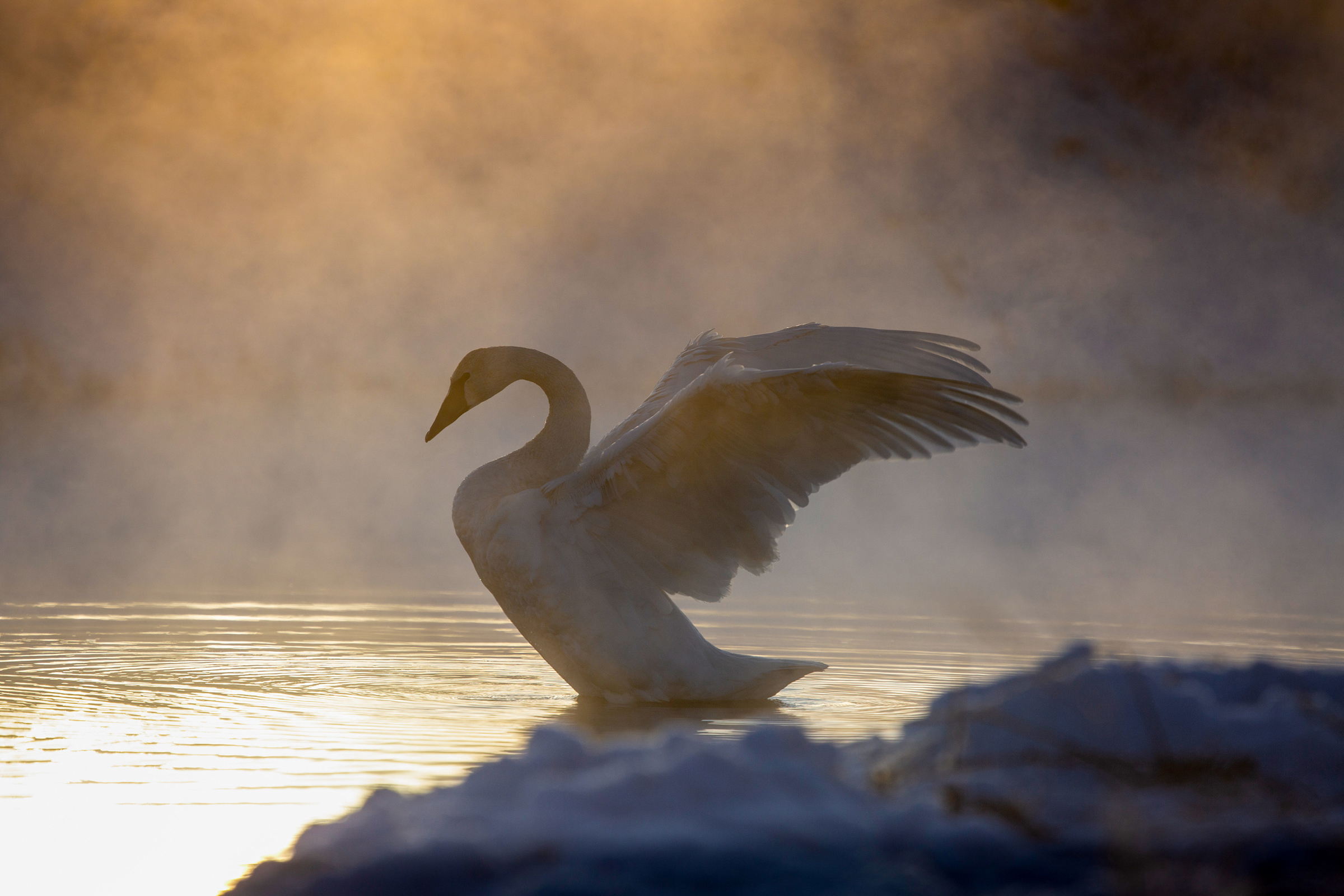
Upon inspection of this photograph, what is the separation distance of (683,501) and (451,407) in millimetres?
1358

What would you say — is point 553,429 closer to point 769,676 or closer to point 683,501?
point 683,501

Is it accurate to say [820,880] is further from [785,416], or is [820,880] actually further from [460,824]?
[785,416]

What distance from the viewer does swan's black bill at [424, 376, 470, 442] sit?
5.16 m

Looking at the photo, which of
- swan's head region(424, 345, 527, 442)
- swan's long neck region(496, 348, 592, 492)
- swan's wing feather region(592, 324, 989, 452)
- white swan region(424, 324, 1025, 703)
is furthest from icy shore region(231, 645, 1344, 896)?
swan's head region(424, 345, 527, 442)

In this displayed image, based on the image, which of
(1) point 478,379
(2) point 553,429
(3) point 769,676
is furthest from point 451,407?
(3) point 769,676

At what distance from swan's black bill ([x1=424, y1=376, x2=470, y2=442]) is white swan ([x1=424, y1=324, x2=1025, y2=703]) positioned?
0.59 metres

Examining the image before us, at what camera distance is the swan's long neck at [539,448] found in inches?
174

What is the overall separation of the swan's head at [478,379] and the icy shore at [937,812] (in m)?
3.31

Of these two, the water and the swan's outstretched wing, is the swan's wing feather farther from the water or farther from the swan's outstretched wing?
the water

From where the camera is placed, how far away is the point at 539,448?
469 cm

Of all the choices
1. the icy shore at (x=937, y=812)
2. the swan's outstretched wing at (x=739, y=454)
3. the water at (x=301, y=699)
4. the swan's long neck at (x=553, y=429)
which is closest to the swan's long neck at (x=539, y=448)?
the swan's long neck at (x=553, y=429)

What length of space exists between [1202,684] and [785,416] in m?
2.07

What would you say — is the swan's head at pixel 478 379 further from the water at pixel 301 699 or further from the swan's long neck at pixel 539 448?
the water at pixel 301 699

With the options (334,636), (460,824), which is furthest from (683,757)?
(334,636)
